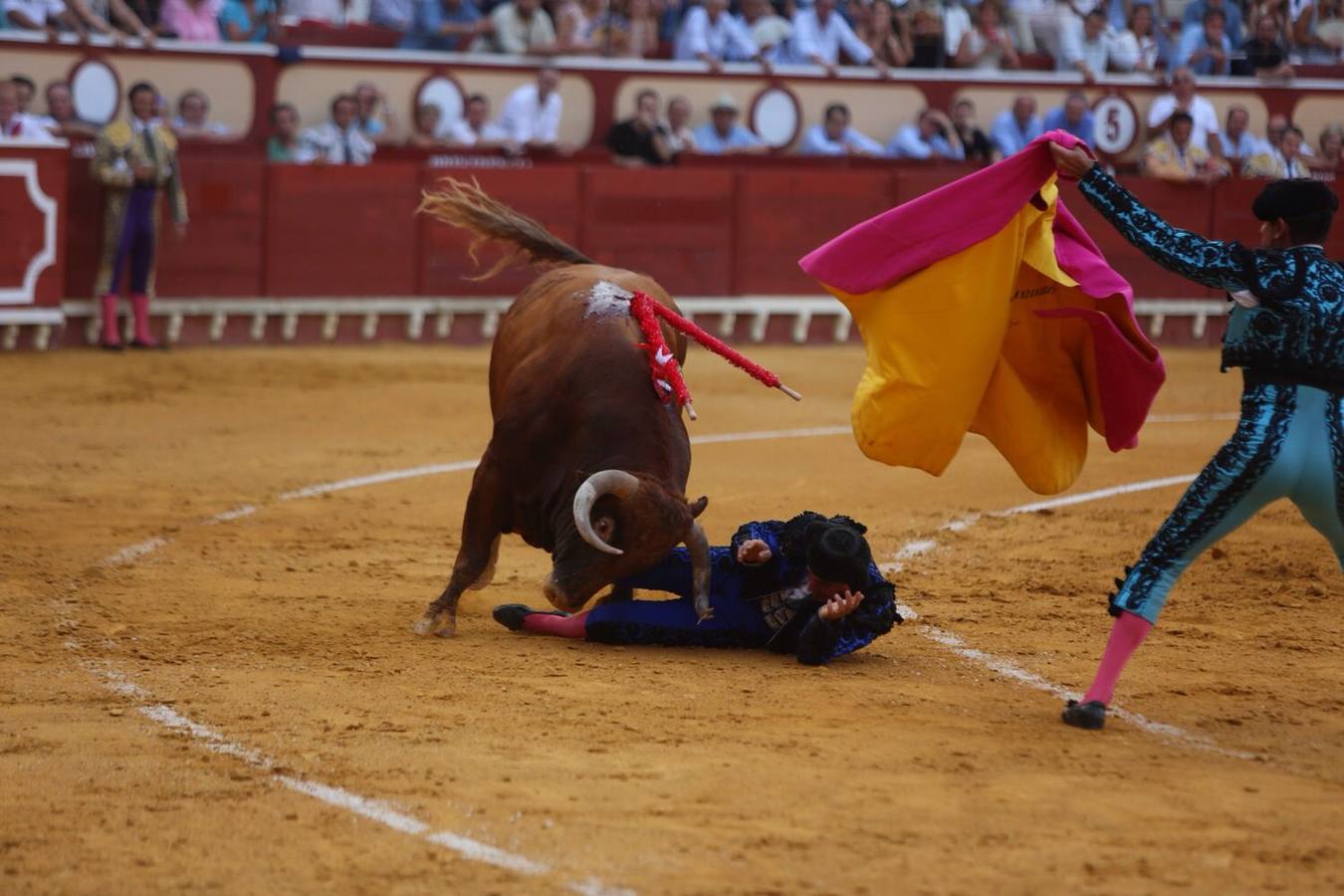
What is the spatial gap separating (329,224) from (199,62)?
1690mm

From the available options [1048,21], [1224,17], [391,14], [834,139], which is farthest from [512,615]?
[1224,17]

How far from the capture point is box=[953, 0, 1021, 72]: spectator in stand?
1650 cm

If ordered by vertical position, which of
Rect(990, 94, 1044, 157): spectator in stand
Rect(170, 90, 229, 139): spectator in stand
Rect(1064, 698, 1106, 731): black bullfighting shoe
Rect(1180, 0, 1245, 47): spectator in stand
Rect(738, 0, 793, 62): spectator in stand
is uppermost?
Rect(1180, 0, 1245, 47): spectator in stand

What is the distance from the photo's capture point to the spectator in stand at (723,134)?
49.0 feet

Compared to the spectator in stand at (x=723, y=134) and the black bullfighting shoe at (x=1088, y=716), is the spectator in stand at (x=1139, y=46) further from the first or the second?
the black bullfighting shoe at (x=1088, y=716)

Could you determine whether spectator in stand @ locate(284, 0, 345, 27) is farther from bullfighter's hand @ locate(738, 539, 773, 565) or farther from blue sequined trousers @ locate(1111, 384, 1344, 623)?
blue sequined trousers @ locate(1111, 384, 1344, 623)

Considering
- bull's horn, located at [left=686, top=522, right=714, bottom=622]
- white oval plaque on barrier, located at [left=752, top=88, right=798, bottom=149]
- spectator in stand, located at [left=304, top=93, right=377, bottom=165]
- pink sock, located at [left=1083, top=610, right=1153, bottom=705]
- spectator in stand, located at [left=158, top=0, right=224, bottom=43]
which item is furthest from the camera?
white oval plaque on barrier, located at [left=752, top=88, right=798, bottom=149]

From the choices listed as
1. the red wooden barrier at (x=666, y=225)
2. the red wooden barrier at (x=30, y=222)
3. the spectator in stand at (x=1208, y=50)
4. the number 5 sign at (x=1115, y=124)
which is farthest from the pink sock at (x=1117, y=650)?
the spectator in stand at (x=1208, y=50)

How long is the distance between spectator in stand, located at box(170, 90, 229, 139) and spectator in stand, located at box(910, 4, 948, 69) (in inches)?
244

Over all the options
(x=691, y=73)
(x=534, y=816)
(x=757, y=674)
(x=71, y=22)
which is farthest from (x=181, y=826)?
(x=691, y=73)

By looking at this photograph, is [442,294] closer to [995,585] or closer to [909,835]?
[995,585]

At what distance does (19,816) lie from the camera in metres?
3.75

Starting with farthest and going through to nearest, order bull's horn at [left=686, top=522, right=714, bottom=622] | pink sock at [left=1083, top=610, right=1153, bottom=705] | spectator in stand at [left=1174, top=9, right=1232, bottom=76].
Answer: spectator in stand at [left=1174, top=9, right=1232, bottom=76] < bull's horn at [left=686, top=522, right=714, bottom=622] < pink sock at [left=1083, top=610, right=1153, bottom=705]

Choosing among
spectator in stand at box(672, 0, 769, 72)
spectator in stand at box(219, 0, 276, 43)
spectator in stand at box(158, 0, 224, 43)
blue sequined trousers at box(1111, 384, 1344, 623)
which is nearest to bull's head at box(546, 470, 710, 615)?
blue sequined trousers at box(1111, 384, 1344, 623)
